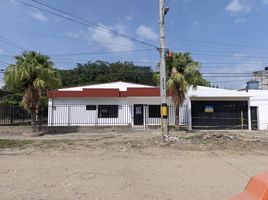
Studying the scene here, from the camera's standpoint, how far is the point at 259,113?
98.7 ft

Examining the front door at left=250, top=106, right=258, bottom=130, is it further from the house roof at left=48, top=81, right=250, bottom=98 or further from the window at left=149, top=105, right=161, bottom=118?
the window at left=149, top=105, right=161, bottom=118

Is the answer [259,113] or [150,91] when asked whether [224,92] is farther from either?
[150,91]

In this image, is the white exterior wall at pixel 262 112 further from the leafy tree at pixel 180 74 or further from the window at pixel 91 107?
Result: the window at pixel 91 107

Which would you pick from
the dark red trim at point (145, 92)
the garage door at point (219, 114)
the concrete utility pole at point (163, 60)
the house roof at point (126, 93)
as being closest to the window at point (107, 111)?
the house roof at point (126, 93)

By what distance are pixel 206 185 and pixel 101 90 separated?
21.2 m

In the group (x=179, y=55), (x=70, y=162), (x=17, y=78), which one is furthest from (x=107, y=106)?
(x=70, y=162)

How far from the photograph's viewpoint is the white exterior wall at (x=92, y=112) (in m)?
26.6

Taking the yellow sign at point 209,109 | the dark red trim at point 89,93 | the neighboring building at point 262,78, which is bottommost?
the yellow sign at point 209,109

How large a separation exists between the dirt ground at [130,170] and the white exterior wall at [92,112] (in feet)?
39.0

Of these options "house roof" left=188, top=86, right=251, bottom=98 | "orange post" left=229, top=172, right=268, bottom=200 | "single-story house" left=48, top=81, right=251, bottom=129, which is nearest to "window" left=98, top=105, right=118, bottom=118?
"single-story house" left=48, top=81, right=251, bottom=129

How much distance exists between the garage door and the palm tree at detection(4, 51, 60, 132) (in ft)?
46.8

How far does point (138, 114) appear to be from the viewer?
27984mm

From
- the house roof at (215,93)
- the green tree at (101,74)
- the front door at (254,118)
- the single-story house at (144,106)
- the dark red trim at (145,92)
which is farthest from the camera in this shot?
the green tree at (101,74)

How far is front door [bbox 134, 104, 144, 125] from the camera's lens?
27891 mm
